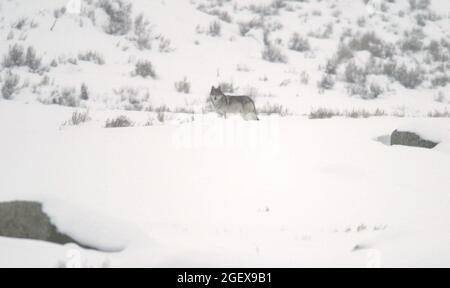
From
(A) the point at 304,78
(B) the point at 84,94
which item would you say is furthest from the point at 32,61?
(A) the point at 304,78

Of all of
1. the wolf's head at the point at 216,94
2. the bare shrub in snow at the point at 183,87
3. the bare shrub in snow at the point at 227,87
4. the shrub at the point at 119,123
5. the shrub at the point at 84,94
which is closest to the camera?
the shrub at the point at 119,123

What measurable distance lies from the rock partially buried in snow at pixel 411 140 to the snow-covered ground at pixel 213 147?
0.13 metres

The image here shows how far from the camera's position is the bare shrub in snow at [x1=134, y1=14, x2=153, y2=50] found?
13.4 m

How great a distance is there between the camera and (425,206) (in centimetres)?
468

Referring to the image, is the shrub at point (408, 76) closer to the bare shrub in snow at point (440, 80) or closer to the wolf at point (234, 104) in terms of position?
the bare shrub in snow at point (440, 80)

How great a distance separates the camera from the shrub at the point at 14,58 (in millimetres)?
10710

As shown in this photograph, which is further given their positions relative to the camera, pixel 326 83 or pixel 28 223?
pixel 326 83

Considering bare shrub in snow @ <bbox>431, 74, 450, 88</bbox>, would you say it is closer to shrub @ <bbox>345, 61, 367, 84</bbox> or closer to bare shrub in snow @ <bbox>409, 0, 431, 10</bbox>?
shrub @ <bbox>345, 61, 367, 84</bbox>

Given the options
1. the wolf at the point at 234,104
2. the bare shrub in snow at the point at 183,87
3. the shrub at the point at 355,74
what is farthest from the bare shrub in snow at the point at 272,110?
the shrub at the point at 355,74

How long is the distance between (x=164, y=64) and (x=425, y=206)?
9.09m

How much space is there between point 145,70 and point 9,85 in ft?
11.1

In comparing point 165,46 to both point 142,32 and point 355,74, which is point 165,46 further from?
point 355,74

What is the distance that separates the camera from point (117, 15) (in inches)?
566
